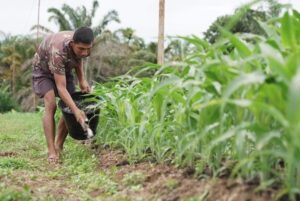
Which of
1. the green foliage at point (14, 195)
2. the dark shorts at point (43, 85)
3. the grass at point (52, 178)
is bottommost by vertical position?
the grass at point (52, 178)

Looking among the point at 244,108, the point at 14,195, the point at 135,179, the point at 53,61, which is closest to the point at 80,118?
the point at 53,61

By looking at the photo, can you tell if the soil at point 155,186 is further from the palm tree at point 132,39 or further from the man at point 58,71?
the palm tree at point 132,39

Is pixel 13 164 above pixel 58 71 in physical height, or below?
below

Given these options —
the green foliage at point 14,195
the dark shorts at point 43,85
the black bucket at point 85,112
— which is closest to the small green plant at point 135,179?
the green foliage at point 14,195

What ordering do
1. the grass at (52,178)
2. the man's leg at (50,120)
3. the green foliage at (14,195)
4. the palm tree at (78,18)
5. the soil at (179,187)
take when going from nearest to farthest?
the soil at (179,187) < the green foliage at (14,195) < the grass at (52,178) < the man's leg at (50,120) < the palm tree at (78,18)

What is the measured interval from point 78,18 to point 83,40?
25521 millimetres

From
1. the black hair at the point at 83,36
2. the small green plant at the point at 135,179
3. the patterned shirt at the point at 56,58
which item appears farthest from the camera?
the patterned shirt at the point at 56,58

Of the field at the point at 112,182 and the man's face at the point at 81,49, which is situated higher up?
the man's face at the point at 81,49

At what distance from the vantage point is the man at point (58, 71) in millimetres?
4453

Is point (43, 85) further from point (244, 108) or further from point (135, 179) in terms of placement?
point (244, 108)

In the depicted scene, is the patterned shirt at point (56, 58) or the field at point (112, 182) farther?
the patterned shirt at point (56, 58)

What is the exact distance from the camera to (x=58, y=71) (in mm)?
4535

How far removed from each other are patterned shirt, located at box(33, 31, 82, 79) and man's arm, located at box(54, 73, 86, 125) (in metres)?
0.06

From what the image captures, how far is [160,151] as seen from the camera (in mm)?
3330
